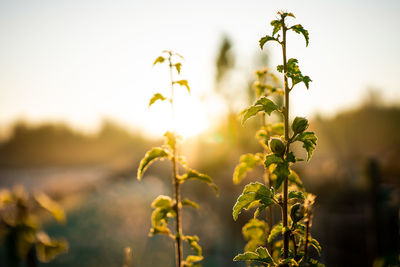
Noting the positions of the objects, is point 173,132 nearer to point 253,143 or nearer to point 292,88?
point 292,88

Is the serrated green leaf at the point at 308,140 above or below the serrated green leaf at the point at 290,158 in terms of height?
above

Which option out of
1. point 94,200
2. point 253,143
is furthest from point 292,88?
point 253,143

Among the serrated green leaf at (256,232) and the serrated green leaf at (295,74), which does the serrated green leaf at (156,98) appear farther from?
the serrated green leaf at (256,232)

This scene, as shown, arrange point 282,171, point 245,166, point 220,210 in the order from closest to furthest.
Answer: point 282,171
point 245,166
point 220,210

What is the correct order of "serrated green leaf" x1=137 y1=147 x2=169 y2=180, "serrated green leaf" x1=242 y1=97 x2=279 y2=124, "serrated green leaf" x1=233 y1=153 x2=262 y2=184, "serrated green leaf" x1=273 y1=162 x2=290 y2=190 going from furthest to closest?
"serrated green leaf" x1=233 y1=153 x2=262 y2=184, "serrated green leaf" x1=137 y1=147 x2=169 y2=180, "serrated green leaf" x1=242 y1=97 x2=279 y2=124, "serrated green leaf" x1=273 y1=162 x2=290 y2=190

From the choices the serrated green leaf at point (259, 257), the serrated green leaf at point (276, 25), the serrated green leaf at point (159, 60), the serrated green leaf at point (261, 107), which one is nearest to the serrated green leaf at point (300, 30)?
the serrated green leaf at point (276, 25)

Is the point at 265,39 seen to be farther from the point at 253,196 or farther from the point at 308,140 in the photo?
the point at 253,196

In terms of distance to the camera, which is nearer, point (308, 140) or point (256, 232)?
point (308, 140)

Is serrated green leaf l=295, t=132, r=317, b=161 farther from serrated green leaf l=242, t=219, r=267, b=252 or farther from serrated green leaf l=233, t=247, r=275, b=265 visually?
serrated green leaf l=242, t=219, r=267, b=252

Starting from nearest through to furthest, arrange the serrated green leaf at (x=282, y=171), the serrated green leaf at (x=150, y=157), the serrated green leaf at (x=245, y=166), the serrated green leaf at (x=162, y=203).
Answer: the serrated green leaf at (x=282, y=171)
the serrated green leaf at (x=150, y=157)
the serrated green leaf at (x=162, y=203)
the serrated green leaf at (x=245, y=166)

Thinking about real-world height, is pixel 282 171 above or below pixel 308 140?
below

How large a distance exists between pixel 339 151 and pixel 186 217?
2215cm

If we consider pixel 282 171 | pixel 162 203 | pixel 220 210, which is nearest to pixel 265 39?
pixel 282 171

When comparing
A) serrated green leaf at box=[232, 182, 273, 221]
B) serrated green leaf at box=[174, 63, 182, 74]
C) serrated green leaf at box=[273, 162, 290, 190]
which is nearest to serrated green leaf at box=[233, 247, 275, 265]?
serrated green leaf at box=[232, 182, 273, 221]
